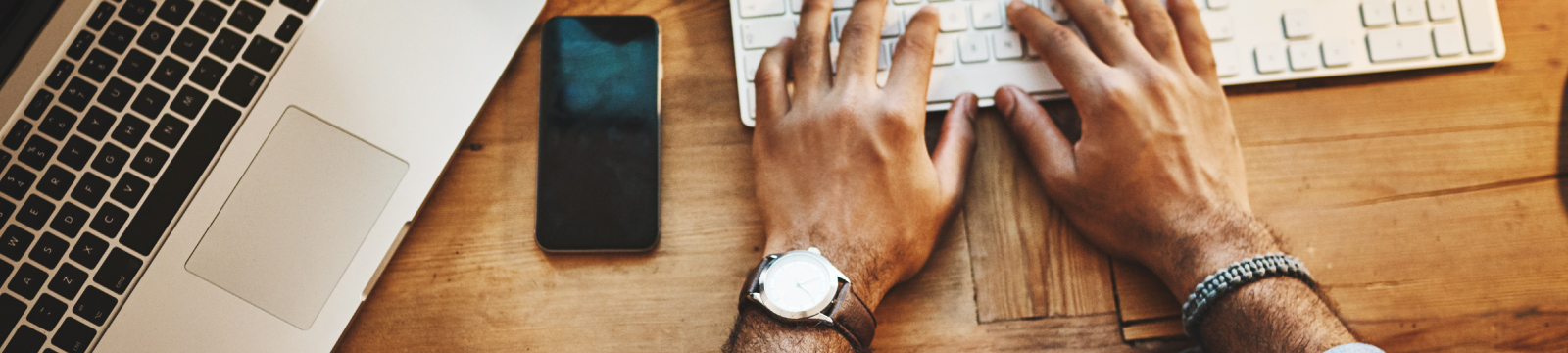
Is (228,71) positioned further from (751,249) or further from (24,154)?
(751,249)

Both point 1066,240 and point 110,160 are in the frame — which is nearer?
point 110,160

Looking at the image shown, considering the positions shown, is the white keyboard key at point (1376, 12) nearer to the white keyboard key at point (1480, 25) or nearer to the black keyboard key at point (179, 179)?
the white keyboard key at point (1480, 25)

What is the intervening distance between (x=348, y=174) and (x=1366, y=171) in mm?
885

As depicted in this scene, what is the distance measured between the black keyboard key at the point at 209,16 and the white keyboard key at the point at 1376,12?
948mm

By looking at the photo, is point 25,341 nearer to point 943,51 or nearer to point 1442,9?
point 943,51

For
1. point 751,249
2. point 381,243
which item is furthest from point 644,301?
point 381,243

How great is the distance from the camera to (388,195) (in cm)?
59

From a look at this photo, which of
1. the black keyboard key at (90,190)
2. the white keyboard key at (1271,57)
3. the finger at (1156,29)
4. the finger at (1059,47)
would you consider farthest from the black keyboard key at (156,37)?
the white keyboard key at (1271,57)

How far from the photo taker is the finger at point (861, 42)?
0.63 m

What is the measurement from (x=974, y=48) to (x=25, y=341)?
76cm

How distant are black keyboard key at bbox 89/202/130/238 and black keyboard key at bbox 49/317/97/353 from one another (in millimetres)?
66

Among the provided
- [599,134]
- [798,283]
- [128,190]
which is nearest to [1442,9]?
[798,283]

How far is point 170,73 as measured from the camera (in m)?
0.54

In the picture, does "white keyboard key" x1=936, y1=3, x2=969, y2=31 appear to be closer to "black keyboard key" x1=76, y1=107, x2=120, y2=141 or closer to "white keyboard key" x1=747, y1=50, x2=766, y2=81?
"white keyboard key" x1=747, y1=50, x2=766, y2=81
